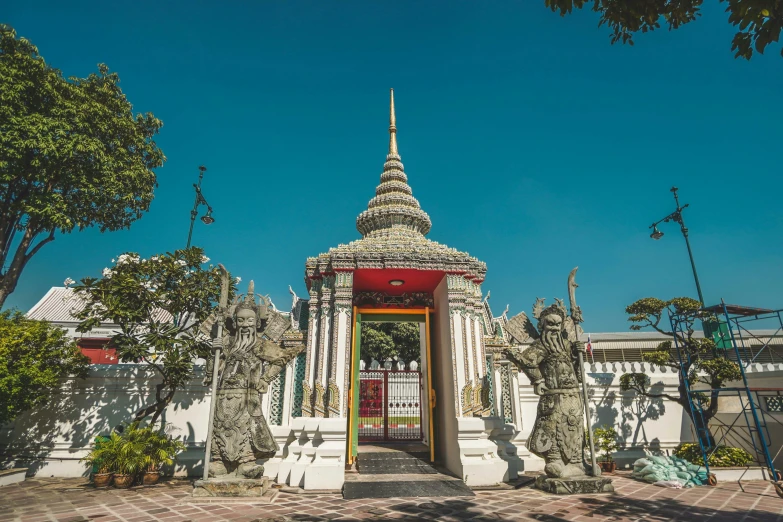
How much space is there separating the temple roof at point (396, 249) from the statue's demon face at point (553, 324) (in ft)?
7.08

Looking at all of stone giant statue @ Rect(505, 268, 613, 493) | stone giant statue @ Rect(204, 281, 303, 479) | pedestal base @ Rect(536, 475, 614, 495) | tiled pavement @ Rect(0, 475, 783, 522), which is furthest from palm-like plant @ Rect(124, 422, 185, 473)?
pedestal base @ Rect(536, 475, 614, 495)

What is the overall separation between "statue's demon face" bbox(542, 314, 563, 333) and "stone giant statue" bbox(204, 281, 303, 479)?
4856 mm

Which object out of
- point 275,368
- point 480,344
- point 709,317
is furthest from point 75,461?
point 709,317

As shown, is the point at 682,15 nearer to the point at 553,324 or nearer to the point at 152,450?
the point at 553,324

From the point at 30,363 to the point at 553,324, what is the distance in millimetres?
10388

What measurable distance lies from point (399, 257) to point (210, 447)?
16.8 feet

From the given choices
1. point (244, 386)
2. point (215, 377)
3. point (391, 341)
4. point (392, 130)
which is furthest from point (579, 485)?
point (391, 341)

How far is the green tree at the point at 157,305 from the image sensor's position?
8367 mm

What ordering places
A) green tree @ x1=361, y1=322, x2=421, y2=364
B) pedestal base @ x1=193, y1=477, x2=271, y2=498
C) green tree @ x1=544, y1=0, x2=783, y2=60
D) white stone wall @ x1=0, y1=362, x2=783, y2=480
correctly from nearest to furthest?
1. green tree @ x1=544, y1=0, x2=783, y2=60
2. pedestal base @ x1=193, y1=477, x2=271, y2=498
3. white stone wall @ x1=0, y1=362, x2=783, y2=480
4. green tree @ x1=361, y1=322, x2=421, y2=364

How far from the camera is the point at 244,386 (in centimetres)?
704

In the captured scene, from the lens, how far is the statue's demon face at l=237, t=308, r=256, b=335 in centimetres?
738

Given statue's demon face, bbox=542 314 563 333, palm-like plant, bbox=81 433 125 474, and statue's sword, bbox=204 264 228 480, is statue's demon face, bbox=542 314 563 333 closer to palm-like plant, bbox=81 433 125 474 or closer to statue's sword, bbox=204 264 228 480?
statue's sword, bbox=204 264 228 480

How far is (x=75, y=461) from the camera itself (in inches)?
339

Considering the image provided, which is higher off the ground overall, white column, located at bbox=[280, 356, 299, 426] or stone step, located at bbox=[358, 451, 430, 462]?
white column, located at bbox=[280, 356, 299, 426]
